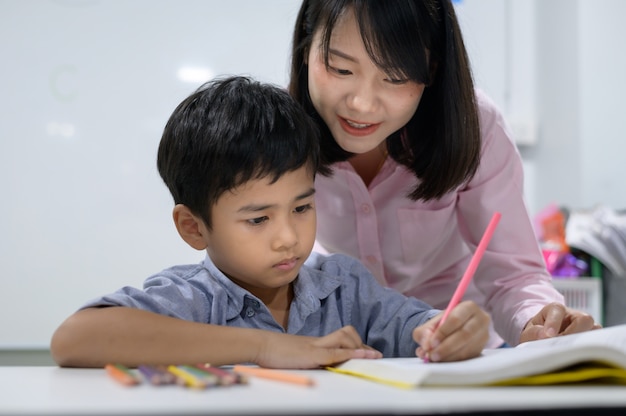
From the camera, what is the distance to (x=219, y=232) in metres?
0.98

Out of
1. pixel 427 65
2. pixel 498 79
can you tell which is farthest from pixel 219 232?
pixel 498 79

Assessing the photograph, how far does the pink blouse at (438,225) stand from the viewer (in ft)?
4.23

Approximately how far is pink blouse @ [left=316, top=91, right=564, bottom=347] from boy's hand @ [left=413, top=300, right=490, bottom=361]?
490 millimetres

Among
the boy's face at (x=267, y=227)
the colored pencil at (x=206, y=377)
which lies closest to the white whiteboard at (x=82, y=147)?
the boy's face at (x=267, y=227)

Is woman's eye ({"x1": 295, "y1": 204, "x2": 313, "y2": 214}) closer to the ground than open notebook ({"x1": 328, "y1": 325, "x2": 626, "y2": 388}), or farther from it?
farther from it

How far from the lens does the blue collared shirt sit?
92 centimetres

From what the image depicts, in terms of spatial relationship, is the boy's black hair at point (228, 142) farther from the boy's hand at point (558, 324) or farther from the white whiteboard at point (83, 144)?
the white whiteboard at point (83, 144)

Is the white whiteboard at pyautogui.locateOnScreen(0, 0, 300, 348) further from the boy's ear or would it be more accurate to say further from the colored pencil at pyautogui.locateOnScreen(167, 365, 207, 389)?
the colored pencil at pyautogui.locateOnScreen(167, 365, 207, 389)

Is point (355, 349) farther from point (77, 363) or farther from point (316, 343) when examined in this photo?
point (77, 363)

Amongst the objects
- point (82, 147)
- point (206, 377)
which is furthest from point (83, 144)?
point (206, 377)

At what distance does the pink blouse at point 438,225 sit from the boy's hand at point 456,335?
490mm

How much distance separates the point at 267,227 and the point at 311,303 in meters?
0.14

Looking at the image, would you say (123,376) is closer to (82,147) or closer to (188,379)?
(188,379)

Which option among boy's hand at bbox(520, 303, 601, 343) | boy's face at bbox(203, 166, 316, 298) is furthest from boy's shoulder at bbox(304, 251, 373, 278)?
boy's hand at bbox(520, 303, 601, 343)
